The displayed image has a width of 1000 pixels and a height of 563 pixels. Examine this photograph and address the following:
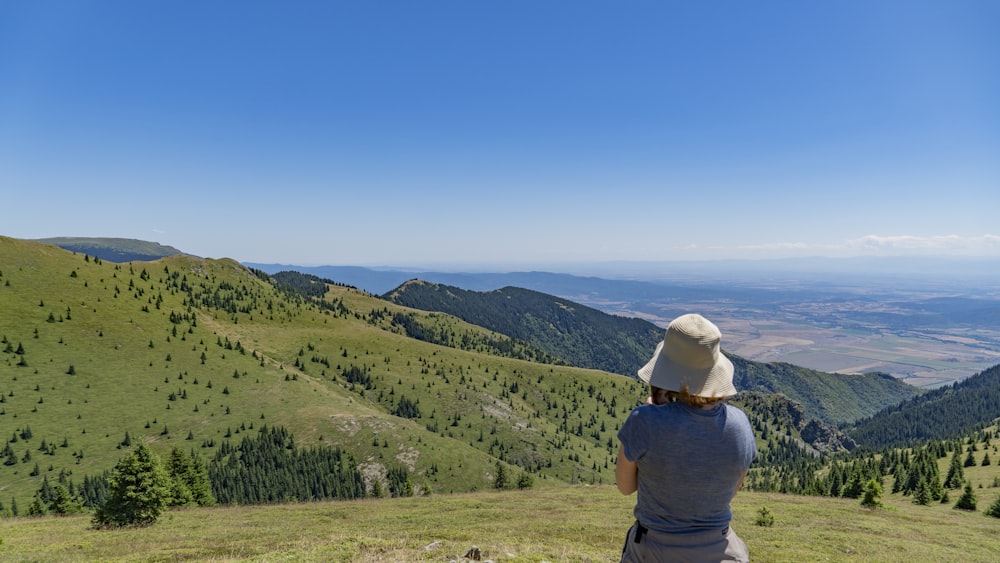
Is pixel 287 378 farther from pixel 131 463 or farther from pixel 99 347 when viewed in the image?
pixel 131 463

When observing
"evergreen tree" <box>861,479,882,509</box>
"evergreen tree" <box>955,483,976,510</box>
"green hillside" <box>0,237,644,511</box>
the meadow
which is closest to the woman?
the meadow

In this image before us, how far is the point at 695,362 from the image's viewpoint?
4.24m

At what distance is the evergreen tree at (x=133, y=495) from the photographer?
3139 centimetres

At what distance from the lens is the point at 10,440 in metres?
94.0

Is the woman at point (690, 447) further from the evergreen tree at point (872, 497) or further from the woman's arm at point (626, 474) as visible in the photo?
the evergreen tree at point (872, 497)

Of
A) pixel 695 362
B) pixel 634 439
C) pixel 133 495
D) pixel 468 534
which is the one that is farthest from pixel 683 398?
pixel 133 495

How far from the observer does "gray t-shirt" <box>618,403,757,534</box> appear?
4.23 m

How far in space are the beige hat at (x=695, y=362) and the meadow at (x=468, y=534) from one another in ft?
46.5

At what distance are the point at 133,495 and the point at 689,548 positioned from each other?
141 ft

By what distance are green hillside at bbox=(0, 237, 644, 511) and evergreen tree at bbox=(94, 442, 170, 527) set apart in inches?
3048

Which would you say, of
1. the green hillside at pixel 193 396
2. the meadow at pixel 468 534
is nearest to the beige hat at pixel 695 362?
the meadow at pixel 468 534

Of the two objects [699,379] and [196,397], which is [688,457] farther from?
[196,397]

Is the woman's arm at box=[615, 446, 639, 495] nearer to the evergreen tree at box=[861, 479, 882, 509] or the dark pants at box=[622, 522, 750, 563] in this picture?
the dark pants at box=[622, 522, 750, 563]

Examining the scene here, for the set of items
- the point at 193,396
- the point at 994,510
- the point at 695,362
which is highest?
the point at 695,362
